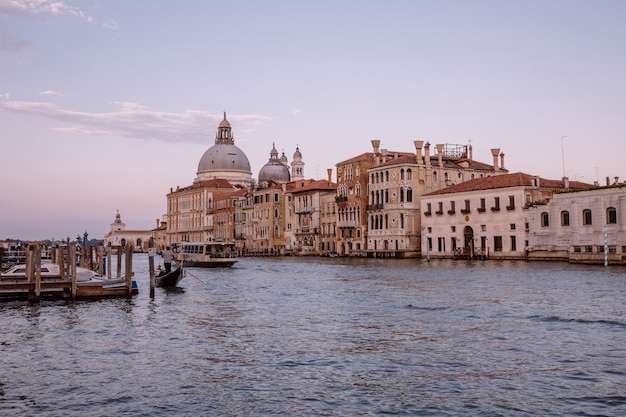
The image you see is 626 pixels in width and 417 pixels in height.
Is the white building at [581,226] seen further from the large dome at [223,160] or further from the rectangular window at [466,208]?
the large dome at [223,160]

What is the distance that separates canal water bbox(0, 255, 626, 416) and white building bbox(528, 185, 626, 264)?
73.5 feet

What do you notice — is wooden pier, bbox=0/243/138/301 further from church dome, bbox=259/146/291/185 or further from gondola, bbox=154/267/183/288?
church dome, bbox=259/146/291/185

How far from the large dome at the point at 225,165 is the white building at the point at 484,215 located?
216ft

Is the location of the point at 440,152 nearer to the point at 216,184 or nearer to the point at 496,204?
the point at 496,204

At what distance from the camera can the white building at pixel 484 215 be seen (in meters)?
53.9

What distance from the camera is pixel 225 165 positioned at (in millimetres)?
123438

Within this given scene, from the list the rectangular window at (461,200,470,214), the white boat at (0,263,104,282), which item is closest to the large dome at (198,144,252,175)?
the rectangular window at (461,200,470,214)

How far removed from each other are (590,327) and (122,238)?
13524 centimetres

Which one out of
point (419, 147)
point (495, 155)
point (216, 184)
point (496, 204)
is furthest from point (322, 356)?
point (216, 184)

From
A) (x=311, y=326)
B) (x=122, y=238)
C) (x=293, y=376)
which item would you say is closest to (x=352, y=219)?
(x=311, y=326)

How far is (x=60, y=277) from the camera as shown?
1026 inches

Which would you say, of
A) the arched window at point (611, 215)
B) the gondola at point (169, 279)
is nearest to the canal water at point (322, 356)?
the gondola at point (169, 279)

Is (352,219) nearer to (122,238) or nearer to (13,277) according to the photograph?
(13,277)

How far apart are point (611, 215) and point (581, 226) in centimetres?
233
